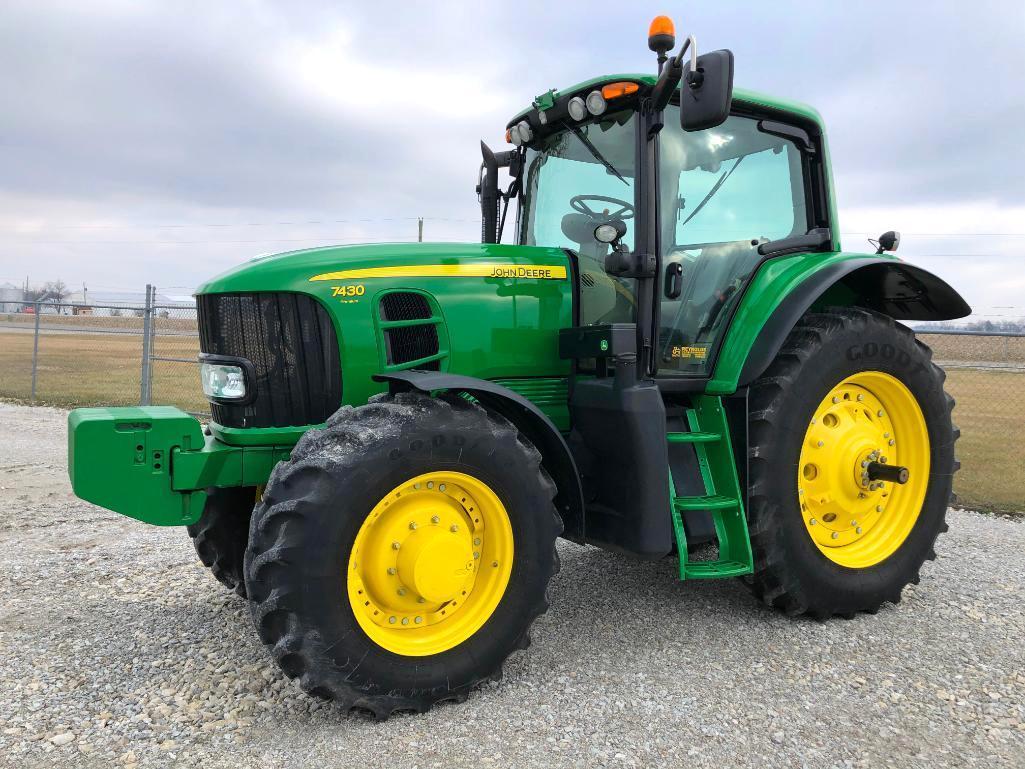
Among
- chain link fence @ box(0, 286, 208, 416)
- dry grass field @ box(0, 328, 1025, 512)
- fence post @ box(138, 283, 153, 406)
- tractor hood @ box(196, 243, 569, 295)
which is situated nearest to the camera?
tractor hood @ box(196, 243, 569, 295)

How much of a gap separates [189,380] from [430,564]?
12.9 m

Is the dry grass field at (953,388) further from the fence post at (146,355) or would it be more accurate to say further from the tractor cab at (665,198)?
the tractor cab at (665,198)

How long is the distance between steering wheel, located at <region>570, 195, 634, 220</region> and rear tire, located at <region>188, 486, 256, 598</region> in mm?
2153

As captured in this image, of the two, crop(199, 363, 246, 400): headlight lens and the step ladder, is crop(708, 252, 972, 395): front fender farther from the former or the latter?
crop(199, 363, 246, 400): headlight lens

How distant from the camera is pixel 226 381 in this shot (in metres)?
3.42

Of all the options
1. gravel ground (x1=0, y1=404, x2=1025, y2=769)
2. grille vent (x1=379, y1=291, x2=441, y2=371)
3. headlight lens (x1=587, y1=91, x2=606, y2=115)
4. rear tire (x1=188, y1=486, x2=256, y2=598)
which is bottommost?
gravel ground (x1=0, y1=404, x2=1025, y2=769)

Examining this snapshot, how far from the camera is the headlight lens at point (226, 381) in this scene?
3.38 metres

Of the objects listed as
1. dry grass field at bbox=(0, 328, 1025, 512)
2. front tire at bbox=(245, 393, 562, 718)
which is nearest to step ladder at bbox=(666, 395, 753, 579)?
front tire at bbox=(245, 393, 562, 718)

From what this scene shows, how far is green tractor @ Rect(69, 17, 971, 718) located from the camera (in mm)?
2992

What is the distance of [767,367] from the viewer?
3.86 metres

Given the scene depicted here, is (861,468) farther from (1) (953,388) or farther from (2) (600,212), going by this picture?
(1) (953,388)

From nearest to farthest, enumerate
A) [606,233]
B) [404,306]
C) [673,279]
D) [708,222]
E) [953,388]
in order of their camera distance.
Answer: [404,306], [606,233], [673,279], [708,222], [953,388]

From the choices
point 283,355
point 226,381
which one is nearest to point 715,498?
point 283,355

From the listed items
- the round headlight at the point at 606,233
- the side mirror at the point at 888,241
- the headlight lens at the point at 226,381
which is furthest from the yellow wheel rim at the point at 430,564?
the side mirror at the point at 888,241
